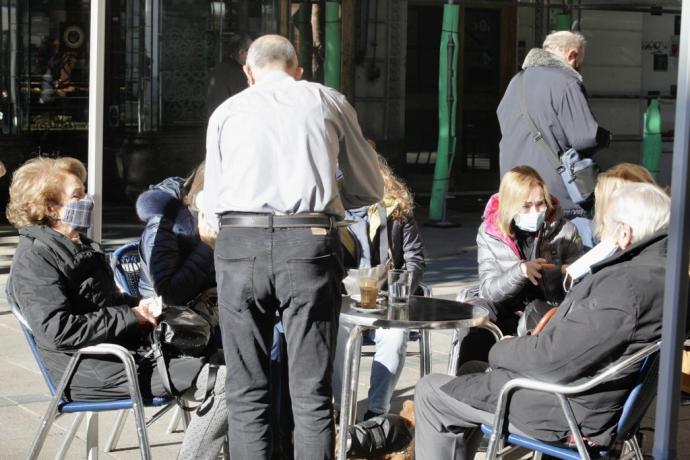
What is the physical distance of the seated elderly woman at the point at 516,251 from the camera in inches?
201

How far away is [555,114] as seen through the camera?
21.9 ft

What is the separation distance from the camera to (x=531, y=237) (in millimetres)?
5312

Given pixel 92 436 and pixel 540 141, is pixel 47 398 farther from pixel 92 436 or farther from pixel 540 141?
pixel 540 141

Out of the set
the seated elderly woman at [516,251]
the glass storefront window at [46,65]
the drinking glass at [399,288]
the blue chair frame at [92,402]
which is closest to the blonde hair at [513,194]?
the seated elderly woman at [516,251]

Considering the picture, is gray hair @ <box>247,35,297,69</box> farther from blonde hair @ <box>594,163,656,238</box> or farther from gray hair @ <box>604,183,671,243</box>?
blonde hair @ <box>594,163,656,238</box>

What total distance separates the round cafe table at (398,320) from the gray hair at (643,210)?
0.74m

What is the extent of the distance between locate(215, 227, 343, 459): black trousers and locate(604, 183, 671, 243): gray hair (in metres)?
0.99

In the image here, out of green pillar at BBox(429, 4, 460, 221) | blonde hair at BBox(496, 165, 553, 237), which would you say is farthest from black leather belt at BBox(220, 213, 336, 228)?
green pillar at BBox(429, 4, 460, 221)

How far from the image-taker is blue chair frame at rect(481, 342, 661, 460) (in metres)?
3.59

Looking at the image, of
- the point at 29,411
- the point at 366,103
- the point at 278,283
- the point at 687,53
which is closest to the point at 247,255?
the point at 278,283

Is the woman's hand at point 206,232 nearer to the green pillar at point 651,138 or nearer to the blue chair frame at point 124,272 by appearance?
the blue chair frame at point 124,272

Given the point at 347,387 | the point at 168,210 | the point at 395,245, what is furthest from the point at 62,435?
the point at 395,245

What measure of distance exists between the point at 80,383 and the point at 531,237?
7.29 feet

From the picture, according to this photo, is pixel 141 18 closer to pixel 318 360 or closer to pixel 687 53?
pixel 318 360
